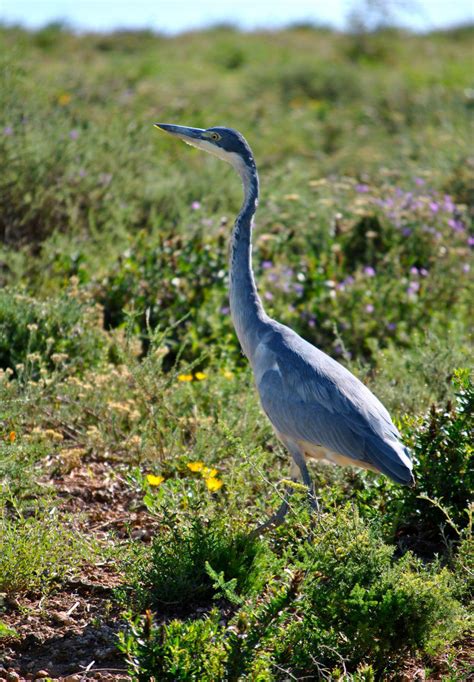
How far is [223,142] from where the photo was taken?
4641 mm

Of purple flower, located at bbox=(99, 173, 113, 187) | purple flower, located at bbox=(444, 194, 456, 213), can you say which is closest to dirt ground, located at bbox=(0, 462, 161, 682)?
purple flower, located at bbox=(99, 173, 113, 187)

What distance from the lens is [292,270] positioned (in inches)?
275

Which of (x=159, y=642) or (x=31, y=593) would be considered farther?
(x=31, y=593)

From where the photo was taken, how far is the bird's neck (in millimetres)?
4457

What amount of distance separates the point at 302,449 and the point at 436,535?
745 mm

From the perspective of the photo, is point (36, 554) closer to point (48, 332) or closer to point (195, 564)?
point (195, 564)

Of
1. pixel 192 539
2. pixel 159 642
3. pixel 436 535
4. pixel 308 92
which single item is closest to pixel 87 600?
pixel 192 539

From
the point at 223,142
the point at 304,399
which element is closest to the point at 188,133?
the point at 223,142

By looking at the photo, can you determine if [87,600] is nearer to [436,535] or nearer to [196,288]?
[436,535]

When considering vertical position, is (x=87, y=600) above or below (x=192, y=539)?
below

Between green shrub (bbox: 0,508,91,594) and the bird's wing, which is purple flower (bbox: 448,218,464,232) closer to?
the bird's wing

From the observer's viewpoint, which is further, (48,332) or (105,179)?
(105,179)

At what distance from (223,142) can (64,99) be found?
220 inches

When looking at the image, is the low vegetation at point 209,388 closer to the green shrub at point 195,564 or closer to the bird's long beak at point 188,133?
the green shrub at point 195,564
